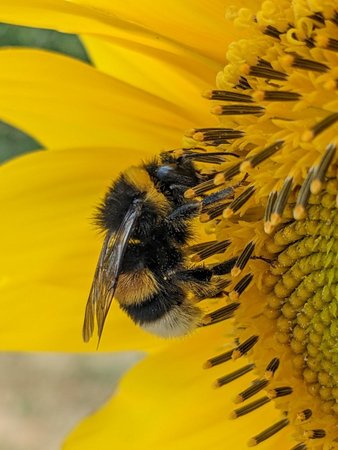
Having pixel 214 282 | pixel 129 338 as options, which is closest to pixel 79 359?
pixel 129 338

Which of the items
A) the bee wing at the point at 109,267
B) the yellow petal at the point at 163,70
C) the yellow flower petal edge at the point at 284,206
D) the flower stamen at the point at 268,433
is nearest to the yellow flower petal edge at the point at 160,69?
the yellow petal at the point at 163,70

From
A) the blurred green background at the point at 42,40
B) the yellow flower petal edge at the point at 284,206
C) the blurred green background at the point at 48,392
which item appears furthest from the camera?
the blurred green background at the point at 48,392

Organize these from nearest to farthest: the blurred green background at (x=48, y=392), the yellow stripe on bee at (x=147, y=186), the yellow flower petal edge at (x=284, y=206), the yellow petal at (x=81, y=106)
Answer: the yellow flower petal edge at (x=284, y=206) → the yellow stripe on bee at (x=147, y=186) → the yellow petal at (x=81, y=106) → the blurred green background at (x=48, y=392)

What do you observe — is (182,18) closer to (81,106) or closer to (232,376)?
(81,106)

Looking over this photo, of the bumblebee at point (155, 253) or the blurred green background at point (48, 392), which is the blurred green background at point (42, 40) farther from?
the blurred green background at point (48, 392)

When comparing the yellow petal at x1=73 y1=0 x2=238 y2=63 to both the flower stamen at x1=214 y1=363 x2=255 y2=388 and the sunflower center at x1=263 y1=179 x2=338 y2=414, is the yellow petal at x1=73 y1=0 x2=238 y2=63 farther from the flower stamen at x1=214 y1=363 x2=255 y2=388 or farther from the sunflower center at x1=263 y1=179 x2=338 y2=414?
the flower stamen at x1=214 y1=363 x2=255 y2=388

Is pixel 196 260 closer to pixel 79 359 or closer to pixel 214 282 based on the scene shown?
pixel 214 282

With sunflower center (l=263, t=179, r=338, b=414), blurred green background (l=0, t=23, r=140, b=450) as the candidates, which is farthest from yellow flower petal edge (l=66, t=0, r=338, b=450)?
blurred green background (l=0, t=23, r=140, b=450)
